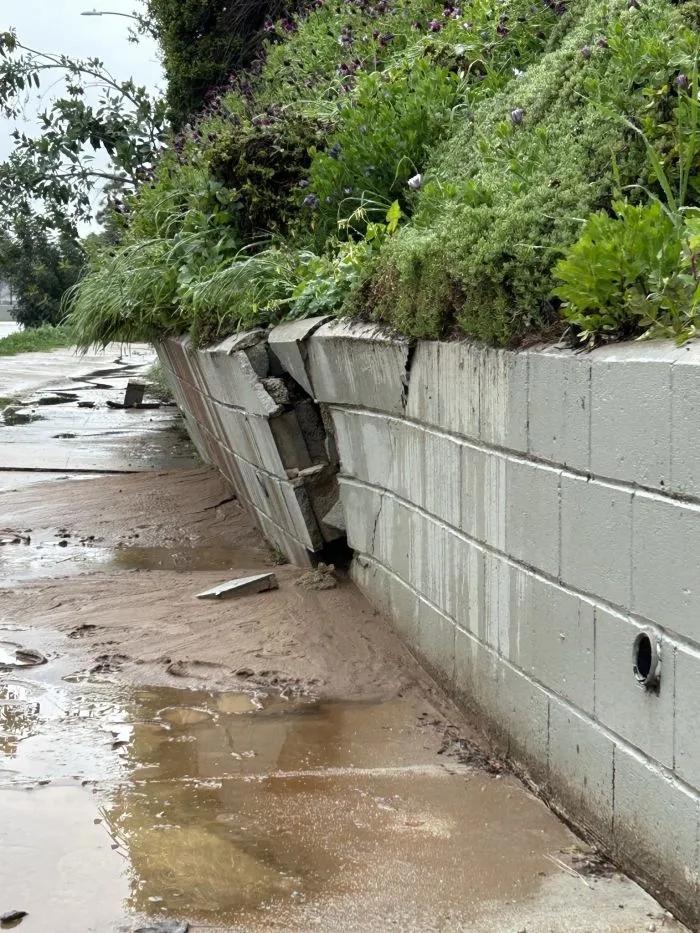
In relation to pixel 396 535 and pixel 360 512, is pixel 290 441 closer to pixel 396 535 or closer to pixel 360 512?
pixel 360 512

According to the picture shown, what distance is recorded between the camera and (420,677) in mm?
4715

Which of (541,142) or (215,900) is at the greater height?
(541,142)

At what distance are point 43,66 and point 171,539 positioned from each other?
10154 mm

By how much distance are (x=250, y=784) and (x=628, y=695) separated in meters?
1.38

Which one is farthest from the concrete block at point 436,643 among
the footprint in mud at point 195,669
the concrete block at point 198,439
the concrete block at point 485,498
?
the concrete block at point 198,439

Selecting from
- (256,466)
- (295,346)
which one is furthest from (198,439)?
(295,346)

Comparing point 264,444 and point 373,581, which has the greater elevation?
point 264,444

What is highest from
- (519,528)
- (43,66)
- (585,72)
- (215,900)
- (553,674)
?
(43,66)

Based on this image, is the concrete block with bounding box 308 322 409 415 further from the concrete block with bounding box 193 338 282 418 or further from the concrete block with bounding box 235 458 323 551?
the concrete block with bounding box 235 458 323 551

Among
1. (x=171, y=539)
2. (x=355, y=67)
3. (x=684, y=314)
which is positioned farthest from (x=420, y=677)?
(x=355, y=67)

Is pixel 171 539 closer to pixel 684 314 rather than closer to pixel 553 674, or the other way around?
pixel 553 674

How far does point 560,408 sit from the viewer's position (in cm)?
328

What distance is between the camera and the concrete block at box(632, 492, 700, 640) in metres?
2.64

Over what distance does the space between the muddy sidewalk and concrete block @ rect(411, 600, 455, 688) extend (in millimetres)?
90
